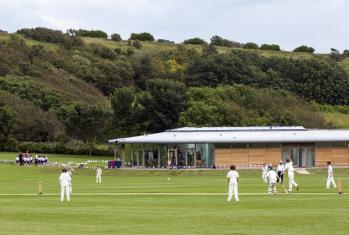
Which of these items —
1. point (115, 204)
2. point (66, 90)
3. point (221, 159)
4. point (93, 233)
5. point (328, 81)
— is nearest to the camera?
point (93, 233)

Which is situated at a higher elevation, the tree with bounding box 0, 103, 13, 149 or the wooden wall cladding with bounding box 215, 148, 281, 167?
the tree with bounding box 0, 103, 13, 149

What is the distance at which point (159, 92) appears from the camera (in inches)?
4914

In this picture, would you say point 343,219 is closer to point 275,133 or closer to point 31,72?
point 275,133

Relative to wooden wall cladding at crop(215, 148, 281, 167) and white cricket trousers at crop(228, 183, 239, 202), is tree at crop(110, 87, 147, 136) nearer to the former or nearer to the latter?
wooden wall cladding at crop(215, 148, 281, 167)

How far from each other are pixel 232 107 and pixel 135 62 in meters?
64.4

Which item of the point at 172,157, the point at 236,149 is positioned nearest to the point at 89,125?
the point at 172,157

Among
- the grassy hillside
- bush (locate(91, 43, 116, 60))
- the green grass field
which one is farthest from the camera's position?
bush (locate(91, 43, 116, 60))

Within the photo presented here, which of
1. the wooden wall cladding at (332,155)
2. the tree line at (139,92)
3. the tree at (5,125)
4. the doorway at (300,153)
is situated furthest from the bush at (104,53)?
the wooden wall cladding at (332,155)

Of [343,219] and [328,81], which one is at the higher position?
[328,81]

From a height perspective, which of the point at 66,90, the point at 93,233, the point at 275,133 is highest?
the point at 66,90

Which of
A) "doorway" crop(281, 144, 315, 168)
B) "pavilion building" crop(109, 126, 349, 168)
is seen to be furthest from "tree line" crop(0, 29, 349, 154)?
"doorway" crop(281, 144, 315, 168)

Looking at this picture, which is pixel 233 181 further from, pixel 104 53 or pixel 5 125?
pixel 104 53

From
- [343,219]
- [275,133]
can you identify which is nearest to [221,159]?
[275,133]

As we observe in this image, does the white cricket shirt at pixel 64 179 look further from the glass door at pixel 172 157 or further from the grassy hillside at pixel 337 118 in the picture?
the grassy hillside at pixel 337 118
